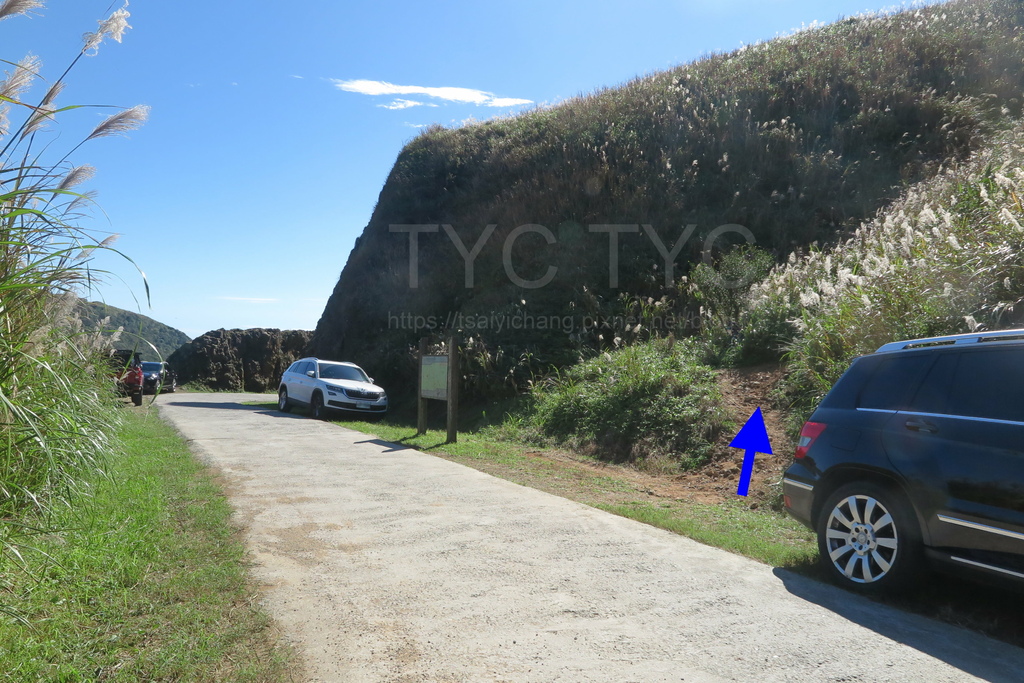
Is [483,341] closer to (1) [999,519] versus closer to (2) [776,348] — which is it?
(2) [776,348]

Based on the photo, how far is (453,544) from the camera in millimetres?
5648

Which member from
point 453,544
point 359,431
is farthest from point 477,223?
point 453,544

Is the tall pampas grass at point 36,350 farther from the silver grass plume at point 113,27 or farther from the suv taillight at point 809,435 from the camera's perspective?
the suv taillight at point 809,435

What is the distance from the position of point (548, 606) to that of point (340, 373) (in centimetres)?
1510

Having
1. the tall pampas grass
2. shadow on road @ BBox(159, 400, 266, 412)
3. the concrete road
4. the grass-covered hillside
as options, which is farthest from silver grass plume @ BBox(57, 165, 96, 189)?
shadow on road @ BBox(159, 400, 266, 412)

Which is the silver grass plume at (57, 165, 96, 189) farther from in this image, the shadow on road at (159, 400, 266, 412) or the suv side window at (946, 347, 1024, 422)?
the shadow on road at (159, 400, 266, 412)

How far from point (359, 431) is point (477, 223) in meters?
10.2

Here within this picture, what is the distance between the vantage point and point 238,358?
35.7 m

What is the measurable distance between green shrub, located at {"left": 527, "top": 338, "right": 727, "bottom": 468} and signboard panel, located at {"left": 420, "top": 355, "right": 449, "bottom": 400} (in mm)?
2127

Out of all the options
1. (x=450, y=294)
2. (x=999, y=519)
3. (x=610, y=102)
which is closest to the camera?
(x=999, y=519)

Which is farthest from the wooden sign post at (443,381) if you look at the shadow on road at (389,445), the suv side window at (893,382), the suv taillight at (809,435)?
the suv side window at (893,382)

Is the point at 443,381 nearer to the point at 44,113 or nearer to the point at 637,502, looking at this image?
the point at 637,502
